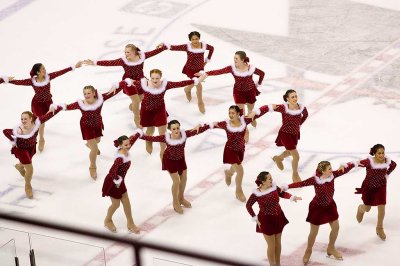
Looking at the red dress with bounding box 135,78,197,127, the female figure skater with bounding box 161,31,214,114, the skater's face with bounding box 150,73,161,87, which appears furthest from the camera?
the female figure skater with bounding box 161,31,214,114

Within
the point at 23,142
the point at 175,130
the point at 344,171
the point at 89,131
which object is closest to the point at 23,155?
the point at 23,142

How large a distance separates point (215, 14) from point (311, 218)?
7839 millimetres

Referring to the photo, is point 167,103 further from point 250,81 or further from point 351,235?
point 351,235

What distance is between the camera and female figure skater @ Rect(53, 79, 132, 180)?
12781 mm

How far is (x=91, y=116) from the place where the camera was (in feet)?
42.2

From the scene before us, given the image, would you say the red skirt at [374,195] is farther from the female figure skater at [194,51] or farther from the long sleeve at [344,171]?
the female figure skater at [194,51]

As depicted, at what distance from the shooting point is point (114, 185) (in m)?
11.6

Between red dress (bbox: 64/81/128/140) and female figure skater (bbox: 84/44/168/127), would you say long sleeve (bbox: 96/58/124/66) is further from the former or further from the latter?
red dress (bbox: 64/81/128/140)

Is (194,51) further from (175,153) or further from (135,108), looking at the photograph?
(175,153)

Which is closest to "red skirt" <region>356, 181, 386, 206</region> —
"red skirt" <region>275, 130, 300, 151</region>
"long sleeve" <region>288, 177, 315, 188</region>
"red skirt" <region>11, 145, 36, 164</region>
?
"long sleeve" <region>288, 177, 315, 188</region>

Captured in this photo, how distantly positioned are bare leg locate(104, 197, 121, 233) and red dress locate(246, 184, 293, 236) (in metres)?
1.70

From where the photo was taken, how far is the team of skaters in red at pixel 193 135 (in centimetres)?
1107

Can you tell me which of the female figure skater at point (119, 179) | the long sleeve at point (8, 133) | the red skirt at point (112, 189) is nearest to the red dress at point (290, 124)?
the female figure skater at point (119, 179)

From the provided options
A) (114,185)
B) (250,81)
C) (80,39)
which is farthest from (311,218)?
(80,39)
